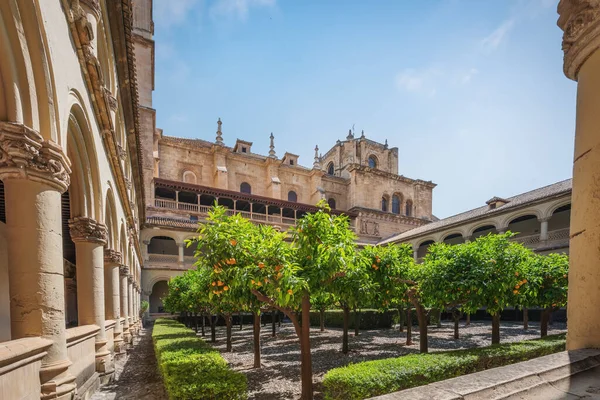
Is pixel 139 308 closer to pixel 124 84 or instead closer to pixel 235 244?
pixel 124 84

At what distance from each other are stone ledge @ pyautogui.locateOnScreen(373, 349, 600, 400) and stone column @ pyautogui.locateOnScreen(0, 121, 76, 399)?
4.06 m

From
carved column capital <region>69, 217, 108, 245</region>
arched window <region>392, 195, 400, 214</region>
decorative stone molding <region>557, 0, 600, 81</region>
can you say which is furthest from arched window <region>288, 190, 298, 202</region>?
decorative stone molding <region>557, 0, 600, 81</region>

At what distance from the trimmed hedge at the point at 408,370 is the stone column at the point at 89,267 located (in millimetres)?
5233

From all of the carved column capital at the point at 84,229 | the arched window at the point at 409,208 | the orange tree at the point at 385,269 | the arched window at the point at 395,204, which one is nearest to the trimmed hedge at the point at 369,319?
the orange tree at the point at 385,269

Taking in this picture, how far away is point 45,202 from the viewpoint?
3.69 meters

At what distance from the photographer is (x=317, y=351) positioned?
38.3 feet

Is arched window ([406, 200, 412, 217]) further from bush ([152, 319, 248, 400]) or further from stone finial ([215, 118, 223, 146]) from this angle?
bush ([152, 319, 248, 400])

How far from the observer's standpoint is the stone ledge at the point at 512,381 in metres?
2.24

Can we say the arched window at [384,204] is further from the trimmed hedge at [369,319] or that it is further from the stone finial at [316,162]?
the trimmed hedge at [369,319]

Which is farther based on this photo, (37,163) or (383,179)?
(383,179)

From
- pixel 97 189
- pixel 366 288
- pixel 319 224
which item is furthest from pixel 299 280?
pixel 97 189

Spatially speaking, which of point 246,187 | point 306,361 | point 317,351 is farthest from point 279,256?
point 246,187

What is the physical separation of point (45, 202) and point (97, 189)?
3.07 metres

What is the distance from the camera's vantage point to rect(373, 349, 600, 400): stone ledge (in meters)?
2.24
